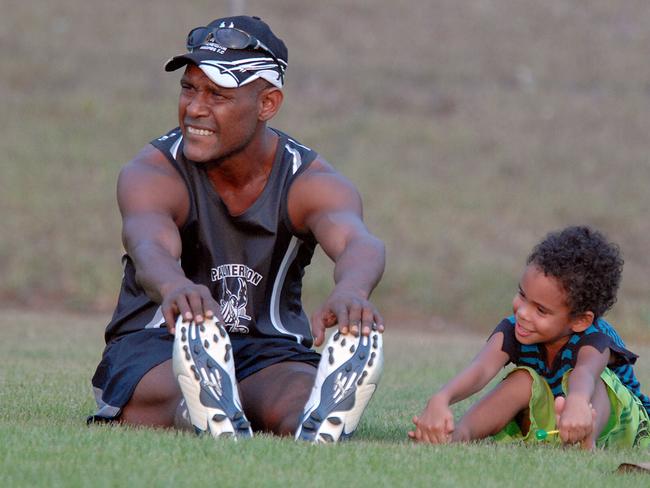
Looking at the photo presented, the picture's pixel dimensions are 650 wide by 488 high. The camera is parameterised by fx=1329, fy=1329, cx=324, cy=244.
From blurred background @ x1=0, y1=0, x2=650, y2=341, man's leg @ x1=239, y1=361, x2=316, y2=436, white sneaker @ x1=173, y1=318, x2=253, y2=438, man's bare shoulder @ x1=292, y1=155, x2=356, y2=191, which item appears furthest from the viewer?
blurred background @ x1=0, y1=0, x2=650, y2=341

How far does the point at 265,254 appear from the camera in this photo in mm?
5844

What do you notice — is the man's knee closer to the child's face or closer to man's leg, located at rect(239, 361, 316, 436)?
man's leg, located at rect(239, 361, 316, 436)

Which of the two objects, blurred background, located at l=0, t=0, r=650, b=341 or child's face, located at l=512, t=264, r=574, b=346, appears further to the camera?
blurred background, located at l=0, t=0, r=650, b=341

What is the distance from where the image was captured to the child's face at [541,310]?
548cm

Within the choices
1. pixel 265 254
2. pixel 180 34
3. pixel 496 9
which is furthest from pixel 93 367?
pixel 496 9

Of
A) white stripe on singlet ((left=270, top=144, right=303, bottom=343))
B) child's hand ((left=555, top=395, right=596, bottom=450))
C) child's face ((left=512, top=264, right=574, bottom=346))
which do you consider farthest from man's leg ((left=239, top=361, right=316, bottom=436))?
child's hand ((left=555, top=395, right=596, bottom=450))

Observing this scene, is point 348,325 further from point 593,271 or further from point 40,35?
point 40,35

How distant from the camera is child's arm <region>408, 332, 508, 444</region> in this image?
207 inches

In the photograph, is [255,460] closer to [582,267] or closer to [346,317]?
[346,317]

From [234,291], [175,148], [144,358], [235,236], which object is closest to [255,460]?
[144,358]

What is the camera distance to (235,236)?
584 cm

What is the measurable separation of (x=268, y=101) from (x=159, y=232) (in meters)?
Result: 0.81

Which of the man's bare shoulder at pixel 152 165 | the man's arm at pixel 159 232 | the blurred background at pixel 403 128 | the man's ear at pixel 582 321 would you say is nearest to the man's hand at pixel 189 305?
the man's arm at pixel 159 232

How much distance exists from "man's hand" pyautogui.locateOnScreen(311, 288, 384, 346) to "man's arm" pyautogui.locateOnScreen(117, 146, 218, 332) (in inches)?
15.7
